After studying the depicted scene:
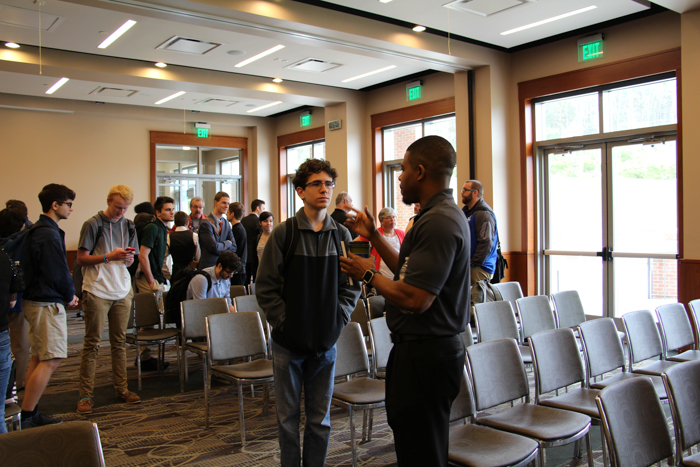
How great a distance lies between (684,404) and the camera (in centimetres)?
231

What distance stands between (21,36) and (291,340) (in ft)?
22.3

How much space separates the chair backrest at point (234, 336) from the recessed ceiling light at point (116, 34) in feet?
14.7

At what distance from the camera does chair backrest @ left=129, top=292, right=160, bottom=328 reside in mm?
5289

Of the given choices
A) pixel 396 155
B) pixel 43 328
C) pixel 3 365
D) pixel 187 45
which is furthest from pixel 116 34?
pixel 3 365

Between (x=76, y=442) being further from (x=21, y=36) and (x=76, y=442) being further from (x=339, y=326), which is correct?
(x=21, y=36)

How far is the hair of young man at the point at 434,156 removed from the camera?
6.46 ft

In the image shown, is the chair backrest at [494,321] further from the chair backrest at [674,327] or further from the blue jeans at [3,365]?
the blue jeans at [3,365]

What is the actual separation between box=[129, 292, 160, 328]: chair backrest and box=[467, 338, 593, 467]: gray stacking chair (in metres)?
3.60

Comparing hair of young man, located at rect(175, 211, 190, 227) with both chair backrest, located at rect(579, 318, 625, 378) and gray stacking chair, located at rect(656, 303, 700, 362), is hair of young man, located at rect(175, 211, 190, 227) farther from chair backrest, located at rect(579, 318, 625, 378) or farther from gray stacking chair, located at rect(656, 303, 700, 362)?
gray stacking chair, located at rect(656, 303, 700, 362)

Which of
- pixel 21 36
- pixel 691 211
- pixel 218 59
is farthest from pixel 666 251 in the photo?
pixel 21 36

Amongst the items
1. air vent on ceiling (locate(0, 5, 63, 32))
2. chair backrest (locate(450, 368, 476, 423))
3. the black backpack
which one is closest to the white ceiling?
air vent on ceiling (locate(0, 5, 63, 32))

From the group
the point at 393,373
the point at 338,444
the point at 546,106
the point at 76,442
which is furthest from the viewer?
the point at 546,106

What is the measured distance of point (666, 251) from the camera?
6.70m

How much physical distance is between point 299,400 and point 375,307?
245cm
